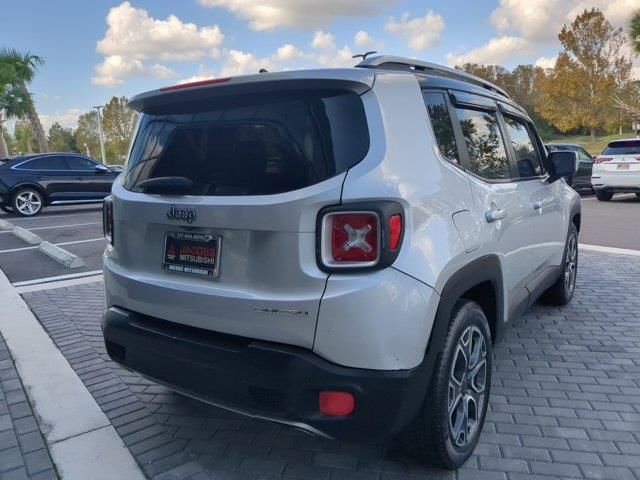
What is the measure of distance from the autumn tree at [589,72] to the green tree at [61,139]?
62039 mm

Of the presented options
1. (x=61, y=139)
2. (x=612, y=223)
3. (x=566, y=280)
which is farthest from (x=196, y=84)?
(x=61, y=139)

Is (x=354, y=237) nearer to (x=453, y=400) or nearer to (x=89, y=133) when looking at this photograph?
(x=453, y=400)

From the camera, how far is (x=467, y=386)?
2.84 metres

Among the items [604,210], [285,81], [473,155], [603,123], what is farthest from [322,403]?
[603,123]

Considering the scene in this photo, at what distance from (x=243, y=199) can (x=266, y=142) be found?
272mm

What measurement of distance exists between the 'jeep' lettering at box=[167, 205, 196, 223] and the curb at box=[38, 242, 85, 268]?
5598mm

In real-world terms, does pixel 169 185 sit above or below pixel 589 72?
below

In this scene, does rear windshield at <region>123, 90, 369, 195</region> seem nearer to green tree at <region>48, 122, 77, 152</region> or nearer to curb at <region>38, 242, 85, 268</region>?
curb at <region>38, 242, 85, 268</region>

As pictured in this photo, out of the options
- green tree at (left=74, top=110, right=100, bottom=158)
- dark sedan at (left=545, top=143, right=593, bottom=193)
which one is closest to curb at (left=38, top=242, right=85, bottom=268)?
dark sedan at (left=545, top=143, right=593, bottom=193)

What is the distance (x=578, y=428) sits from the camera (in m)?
3.08

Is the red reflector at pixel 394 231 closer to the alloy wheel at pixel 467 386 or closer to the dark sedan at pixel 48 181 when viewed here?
the alloy wheel at pixel 467 386

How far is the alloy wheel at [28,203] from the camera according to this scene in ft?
46.7

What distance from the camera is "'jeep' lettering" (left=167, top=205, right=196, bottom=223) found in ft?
8.26

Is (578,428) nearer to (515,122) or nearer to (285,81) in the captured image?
(515,122)
